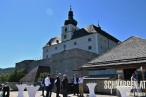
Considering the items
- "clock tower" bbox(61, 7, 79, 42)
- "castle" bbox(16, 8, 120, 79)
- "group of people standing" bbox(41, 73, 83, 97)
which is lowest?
"group of people standing" bbox(41, 73, 83, 97)

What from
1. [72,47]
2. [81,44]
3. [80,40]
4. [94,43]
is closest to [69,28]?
[72,47]

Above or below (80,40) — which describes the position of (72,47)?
below

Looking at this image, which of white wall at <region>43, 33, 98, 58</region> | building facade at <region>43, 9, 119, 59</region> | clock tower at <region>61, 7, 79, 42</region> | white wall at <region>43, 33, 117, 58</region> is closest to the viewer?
white wall at <region>43, 33, 117, 58</region>

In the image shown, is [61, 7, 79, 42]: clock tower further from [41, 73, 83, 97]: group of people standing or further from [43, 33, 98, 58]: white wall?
[41, 73, 83, 97]: group of people standing

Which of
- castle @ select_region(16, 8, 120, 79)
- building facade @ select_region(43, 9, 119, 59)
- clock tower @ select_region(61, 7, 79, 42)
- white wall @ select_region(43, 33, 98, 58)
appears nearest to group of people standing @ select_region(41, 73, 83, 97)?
castle @ select_region(16, 8, 120, 79)

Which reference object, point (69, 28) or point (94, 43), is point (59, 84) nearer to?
point (94, 43)

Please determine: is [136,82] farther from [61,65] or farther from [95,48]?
[95,48]

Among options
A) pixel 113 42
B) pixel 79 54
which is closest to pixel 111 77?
pixel 79 54

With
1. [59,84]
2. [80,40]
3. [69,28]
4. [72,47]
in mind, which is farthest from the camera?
[69,28]

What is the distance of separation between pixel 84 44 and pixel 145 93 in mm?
47999

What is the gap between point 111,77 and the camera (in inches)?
753

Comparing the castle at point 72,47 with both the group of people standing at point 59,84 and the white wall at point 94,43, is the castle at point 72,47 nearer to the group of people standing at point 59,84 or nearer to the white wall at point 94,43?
the white wall at point 94,43

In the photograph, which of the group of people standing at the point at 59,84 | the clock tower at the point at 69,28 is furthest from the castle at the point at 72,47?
the group of people standing at the point at 59,84

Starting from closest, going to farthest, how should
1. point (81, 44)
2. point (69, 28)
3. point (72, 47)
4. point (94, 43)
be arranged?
point (94, 43) → point (81, 44) → point (72, 47) → point (69, 28)
